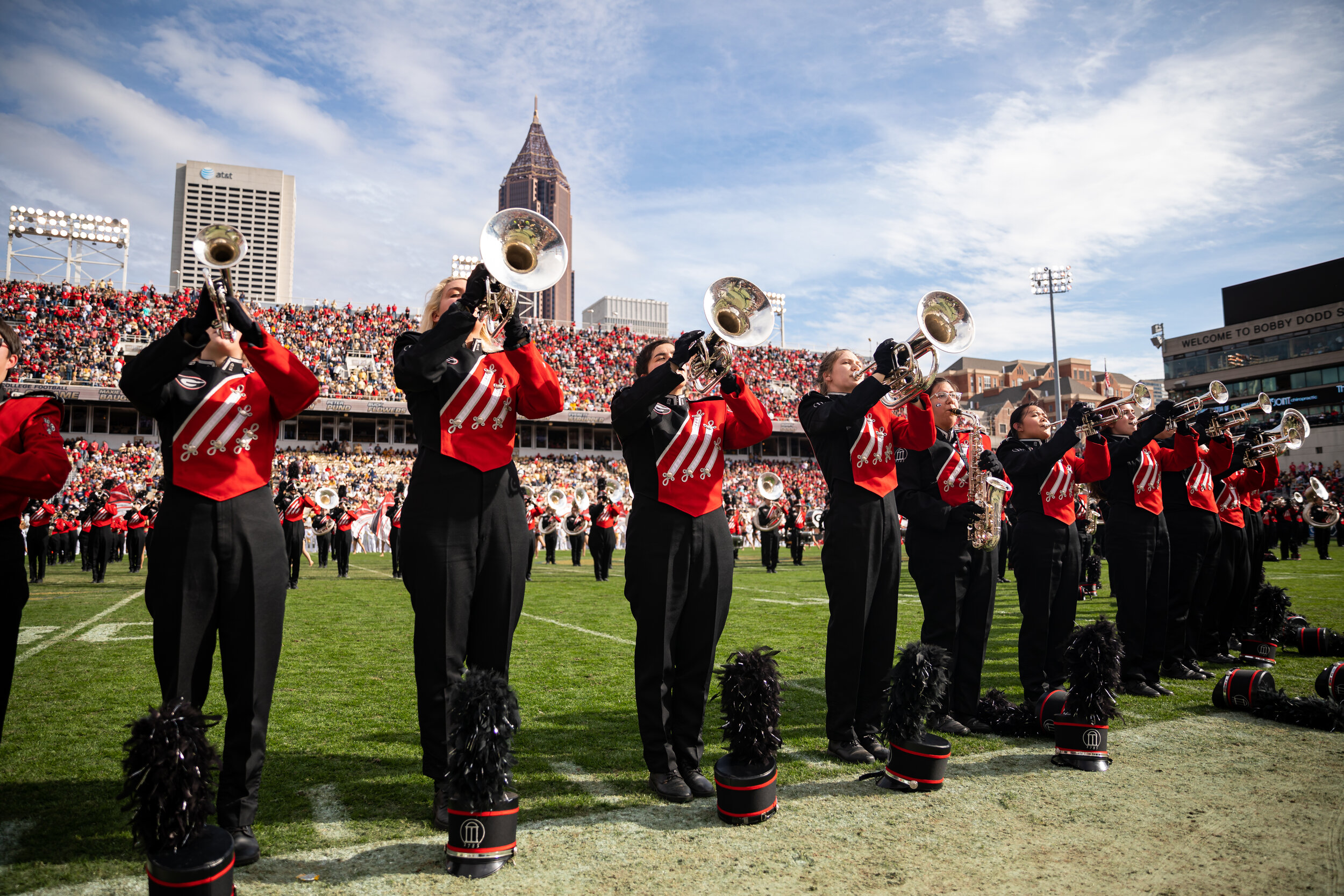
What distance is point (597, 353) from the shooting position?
49031 mm

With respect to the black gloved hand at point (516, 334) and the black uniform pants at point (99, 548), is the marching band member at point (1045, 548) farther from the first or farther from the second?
the black uniform pants at point (99, 548)

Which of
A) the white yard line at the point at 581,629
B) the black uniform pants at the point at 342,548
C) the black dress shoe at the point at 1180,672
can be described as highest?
the black uniform pants at the point at 342,548

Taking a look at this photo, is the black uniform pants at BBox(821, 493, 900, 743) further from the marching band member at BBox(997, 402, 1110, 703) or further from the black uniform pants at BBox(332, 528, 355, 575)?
the black uniform pants at BBox(332, 528, 355, 575)

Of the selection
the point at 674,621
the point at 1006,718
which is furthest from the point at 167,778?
the point at 1006,718

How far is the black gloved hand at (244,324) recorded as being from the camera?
300 cm

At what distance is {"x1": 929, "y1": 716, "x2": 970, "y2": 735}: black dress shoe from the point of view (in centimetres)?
479

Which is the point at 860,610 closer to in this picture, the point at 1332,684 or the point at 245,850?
the point at 245,850

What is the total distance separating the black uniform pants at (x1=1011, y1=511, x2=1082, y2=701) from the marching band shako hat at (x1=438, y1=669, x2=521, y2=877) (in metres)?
3.76

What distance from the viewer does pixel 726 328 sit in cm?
418

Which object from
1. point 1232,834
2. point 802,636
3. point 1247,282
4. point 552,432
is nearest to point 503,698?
point 1232,834

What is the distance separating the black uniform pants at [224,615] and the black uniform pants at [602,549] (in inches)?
555

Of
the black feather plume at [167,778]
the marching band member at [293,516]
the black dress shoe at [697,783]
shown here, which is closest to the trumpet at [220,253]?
the black feather plume at [167,778]

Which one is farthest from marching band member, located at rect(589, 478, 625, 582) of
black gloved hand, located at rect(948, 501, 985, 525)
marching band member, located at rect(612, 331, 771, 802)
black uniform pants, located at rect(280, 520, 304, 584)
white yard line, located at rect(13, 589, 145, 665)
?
marching band member, located at rect(612, 331, 771, 802)

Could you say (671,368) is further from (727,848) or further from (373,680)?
(373,680)
